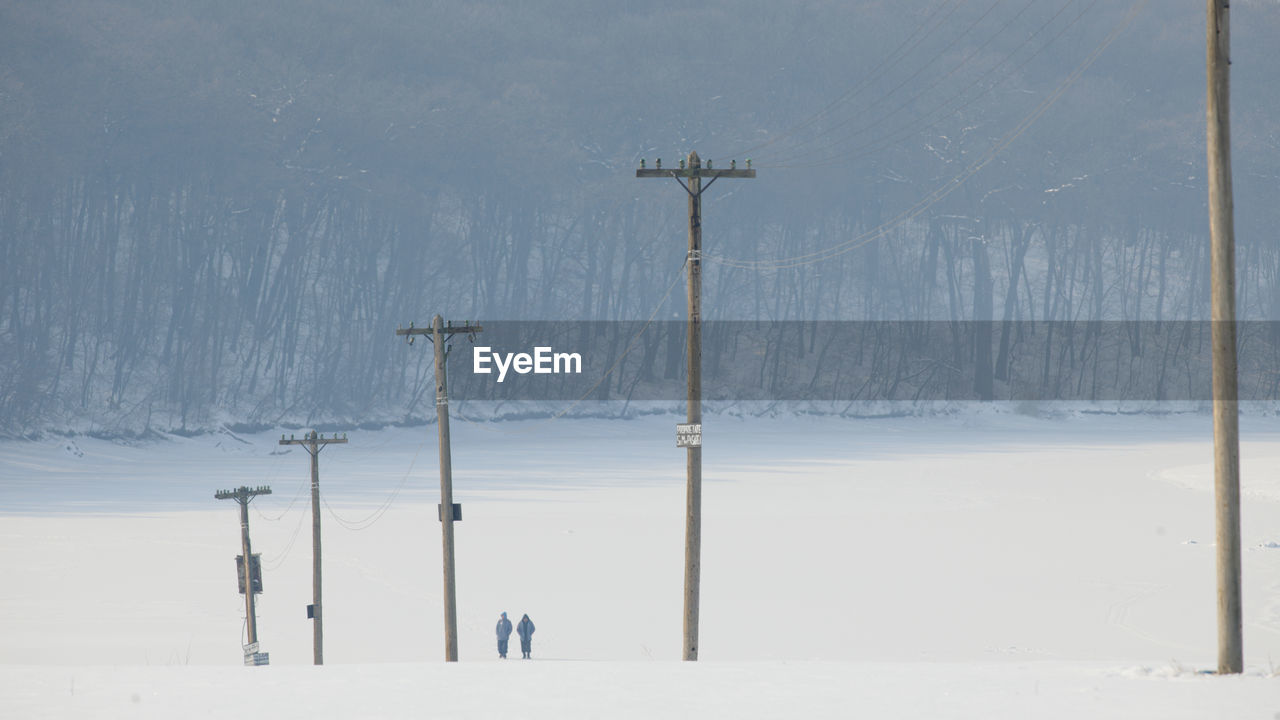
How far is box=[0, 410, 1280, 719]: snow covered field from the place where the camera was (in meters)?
12.2

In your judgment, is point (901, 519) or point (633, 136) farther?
point (633, 136)

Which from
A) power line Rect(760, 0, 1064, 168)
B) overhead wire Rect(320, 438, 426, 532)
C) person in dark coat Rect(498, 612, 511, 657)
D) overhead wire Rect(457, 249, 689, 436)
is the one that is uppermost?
power line Rect(760, 0, 1064, 168)

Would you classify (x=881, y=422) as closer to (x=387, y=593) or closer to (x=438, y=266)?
(x=438, y=266)

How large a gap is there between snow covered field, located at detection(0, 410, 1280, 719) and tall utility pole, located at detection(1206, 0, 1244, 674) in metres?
0.61

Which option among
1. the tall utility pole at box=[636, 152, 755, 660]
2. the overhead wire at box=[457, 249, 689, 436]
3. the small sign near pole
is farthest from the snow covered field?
the overhead wire at box=[457, 249, 689, 436]

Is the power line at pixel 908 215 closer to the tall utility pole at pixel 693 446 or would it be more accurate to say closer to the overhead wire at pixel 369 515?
the overhead wire at pixel 369 515

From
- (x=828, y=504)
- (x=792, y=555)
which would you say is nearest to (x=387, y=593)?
(x=792, y=555)

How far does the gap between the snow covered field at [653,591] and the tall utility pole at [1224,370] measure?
0.61 meters

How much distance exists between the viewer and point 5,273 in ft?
311

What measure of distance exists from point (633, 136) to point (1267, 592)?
263ft

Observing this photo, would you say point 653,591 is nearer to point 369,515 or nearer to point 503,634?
point 503,634

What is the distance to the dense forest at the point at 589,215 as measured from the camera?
95562 mm
